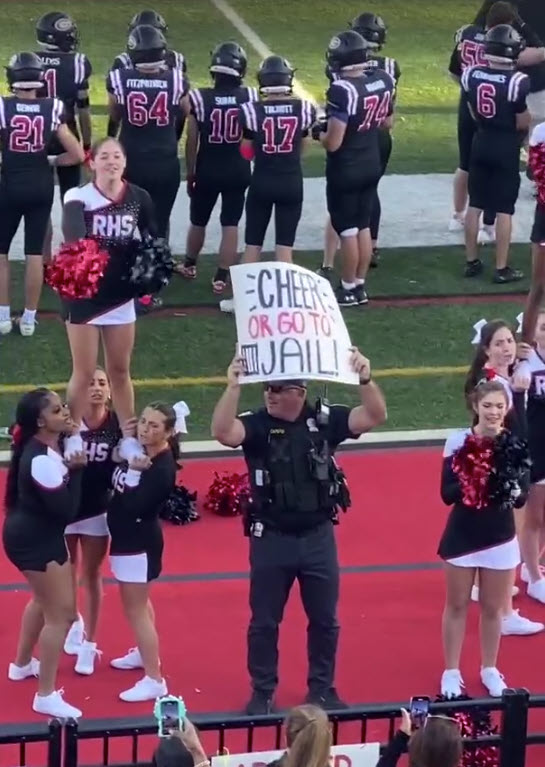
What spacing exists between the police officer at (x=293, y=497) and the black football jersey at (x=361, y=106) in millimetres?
4711

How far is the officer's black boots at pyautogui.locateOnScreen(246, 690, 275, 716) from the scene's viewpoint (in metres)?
7.08

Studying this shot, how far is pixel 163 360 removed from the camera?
1106 cm

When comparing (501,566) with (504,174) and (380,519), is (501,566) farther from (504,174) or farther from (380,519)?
(504,174)

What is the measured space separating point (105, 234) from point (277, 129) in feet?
9.23

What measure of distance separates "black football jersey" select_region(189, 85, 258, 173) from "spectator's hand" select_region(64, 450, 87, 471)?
4.89 m

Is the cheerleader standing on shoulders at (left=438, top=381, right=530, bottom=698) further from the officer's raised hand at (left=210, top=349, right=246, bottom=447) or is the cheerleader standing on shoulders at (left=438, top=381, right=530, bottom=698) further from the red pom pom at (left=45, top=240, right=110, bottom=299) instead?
the red pom pom at (left=45, top=240, right=110, bottom=299)

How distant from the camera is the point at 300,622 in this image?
26.2 ft

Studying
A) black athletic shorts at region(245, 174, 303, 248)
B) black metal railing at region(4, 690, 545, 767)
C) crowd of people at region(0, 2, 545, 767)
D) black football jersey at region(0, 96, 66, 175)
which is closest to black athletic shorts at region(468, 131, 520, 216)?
crowd of people at region(0, 2, 545, 767)

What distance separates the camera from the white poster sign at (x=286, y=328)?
260 inches

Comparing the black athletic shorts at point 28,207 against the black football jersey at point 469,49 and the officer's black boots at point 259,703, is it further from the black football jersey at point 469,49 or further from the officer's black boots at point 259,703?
the officer's black boots at point 259,703

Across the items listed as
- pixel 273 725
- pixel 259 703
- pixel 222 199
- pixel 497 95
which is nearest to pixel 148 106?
pixel 222 199

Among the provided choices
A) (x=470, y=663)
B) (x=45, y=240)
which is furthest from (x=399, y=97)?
(x=470, y=663)

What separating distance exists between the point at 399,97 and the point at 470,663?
10632 millimetres

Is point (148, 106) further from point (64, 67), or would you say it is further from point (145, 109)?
point (64, 67)
